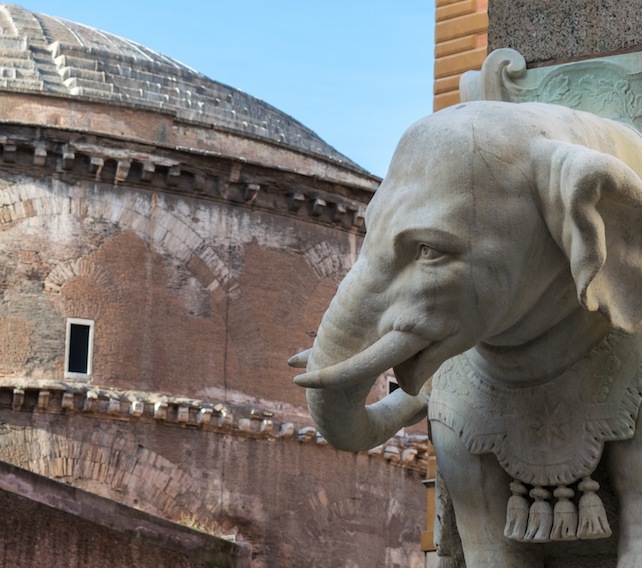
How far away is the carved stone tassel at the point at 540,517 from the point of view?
6.39ft

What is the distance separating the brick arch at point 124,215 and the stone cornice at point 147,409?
122cm

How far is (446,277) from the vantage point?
183cm

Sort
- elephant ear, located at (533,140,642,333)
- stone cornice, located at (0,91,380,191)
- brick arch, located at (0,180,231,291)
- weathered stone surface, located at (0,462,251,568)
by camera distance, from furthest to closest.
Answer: stone cornice, located at (0,91,380,191) < brick arch, located at (0,180,231,291) < weathered stone surface, located at (0,462,251,568) < elephant ear, located at (533,140,642,333)

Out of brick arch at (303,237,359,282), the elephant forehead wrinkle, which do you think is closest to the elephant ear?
the elephant forehead wrinkle

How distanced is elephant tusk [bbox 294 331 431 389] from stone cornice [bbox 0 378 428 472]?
627 inches

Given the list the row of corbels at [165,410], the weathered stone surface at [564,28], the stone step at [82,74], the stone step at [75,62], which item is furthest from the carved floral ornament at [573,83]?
the stone step at [75,62]

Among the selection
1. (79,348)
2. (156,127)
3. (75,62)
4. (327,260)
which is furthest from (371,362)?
(75,62)

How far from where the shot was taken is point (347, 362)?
5.99 feet

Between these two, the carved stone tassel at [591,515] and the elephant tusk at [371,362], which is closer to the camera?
the elephant tusk at [371,362]

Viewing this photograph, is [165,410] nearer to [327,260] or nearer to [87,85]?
[327,260]

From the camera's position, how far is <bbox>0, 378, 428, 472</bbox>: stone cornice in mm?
17578

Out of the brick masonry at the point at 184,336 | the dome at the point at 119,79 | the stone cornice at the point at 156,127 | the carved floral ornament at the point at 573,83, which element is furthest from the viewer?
the dome at the point at 119,79

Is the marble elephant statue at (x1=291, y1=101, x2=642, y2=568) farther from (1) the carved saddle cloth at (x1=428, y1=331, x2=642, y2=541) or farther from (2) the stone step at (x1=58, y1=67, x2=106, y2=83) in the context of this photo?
(2) the stone step at (x1=58, y1=67, x2=106, y2=83)

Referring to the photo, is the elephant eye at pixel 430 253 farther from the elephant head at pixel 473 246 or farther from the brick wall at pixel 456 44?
the brick wall at pixel 456 44
